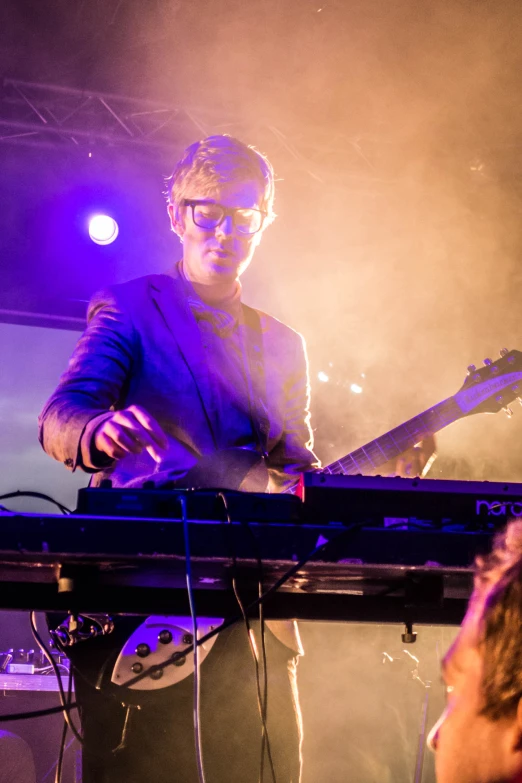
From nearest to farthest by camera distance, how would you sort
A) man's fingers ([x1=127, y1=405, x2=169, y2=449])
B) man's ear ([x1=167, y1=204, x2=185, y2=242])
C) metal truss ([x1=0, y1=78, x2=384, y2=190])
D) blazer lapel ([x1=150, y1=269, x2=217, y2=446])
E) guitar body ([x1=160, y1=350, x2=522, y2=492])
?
1. man's fingers ([x1=127, y1=405, x2=169, y2=449])
2. guitar body ([x1=160, y1=350, x2=522, y2=492])
3. blazer lapel ([x1=150, y1=269, x2=217, y2=446])
4. man's ear ([x1=167, y1=204, x2=185, y2=242])
5. metal truss ([x1=0, y1=78, x2=384, y2=190])

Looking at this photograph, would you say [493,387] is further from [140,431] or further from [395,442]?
[140,431]

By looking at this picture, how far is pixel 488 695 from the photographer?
83cm

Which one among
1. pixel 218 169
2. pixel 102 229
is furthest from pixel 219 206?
pixel 102 229

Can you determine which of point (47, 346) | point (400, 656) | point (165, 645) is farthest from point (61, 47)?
point (400, 656)

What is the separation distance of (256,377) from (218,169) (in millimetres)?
809

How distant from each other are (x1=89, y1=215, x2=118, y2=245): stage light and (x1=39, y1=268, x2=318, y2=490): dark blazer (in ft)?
8.05

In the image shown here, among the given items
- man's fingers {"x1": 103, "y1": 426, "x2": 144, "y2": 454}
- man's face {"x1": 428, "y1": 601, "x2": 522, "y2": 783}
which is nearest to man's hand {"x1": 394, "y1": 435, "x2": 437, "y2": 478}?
man's fingers {"x1": 103, "y1": 426, "x2": 144, "y2": 454}

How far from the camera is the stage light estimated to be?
4.79 meters

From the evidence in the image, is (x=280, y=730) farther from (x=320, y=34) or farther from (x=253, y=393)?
(x=320, y=34)

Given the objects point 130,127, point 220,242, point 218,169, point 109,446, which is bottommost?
point 109,446

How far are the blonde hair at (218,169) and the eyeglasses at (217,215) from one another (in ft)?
0.17

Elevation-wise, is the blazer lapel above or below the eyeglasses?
below

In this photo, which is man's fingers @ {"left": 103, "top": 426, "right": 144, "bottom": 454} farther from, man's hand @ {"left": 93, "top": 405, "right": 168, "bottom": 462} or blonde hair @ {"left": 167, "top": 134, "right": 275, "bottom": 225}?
blonde hair @ {"left": 167, "top": 134, "right": 275, "bottom": 225}

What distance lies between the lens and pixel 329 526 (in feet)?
4.45
